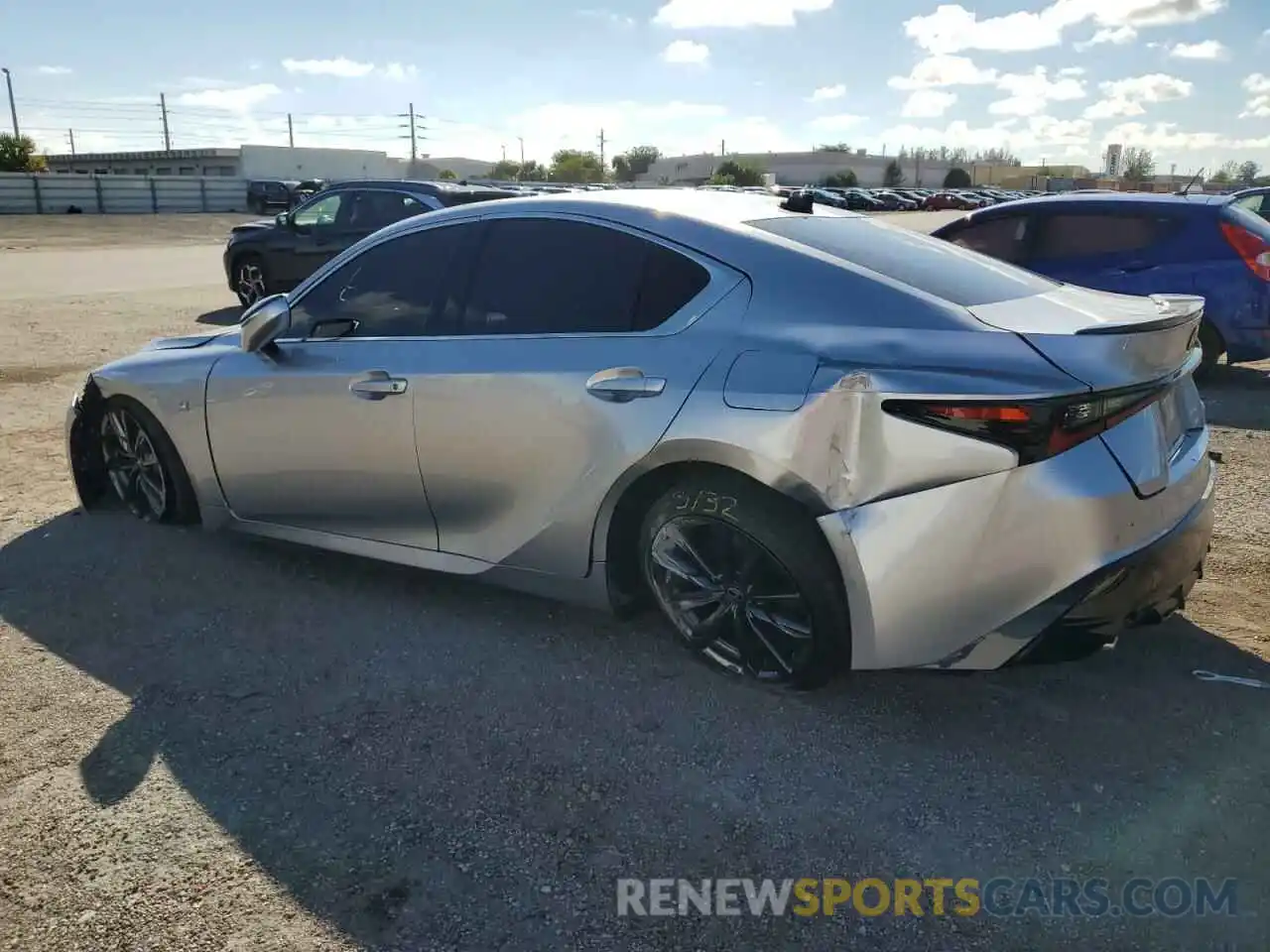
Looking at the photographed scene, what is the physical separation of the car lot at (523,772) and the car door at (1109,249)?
13.0 feet

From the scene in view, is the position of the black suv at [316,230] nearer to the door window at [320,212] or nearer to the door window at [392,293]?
the door window at [320,212]

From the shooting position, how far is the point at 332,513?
3.98 meters

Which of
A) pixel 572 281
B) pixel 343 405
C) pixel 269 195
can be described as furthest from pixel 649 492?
pixel 269 195

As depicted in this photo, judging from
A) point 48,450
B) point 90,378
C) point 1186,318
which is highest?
point 1186,318

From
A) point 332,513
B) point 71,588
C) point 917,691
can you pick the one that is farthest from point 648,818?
point 71,588

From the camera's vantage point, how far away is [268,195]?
1943 inches

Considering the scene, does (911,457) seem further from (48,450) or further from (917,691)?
(48,450)

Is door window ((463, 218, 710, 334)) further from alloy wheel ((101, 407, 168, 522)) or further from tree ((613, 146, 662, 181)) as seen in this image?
tree ((613, 146, 662, 181))

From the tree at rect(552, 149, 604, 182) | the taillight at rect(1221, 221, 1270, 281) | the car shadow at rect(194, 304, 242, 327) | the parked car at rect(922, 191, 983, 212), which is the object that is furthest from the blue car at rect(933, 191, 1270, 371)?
the tree at rect(552, 149, 604, 182)

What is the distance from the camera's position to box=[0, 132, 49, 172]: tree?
6022cm

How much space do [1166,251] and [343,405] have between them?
6606mm

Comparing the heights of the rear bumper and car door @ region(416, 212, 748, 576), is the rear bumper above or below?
below

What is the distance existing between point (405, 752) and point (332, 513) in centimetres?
A: 137

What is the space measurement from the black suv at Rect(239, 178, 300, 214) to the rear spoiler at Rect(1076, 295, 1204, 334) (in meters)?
50.1
